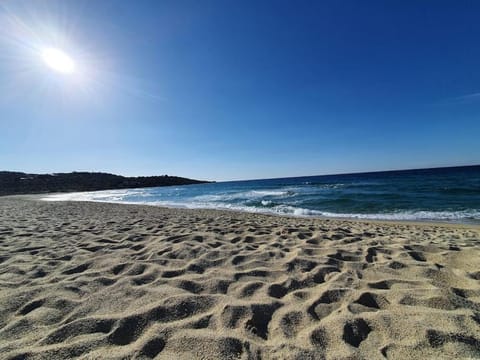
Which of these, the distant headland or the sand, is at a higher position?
the distant headland

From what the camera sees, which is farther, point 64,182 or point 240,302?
point 64,182

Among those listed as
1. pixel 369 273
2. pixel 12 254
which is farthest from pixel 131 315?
pixel 12 254

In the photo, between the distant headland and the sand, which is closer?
the sand

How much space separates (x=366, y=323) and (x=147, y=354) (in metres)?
1.66

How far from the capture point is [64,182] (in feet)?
183

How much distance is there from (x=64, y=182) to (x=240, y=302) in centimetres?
6998

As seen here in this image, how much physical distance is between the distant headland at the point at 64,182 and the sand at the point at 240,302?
54.8m

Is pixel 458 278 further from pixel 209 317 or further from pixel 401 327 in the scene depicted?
pixel 209 317

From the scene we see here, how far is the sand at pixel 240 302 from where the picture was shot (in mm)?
1529

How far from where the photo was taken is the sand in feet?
5.02

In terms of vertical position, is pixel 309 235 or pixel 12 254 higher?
pixel 12 254

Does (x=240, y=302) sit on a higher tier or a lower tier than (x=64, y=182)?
lower

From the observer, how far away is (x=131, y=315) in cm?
184

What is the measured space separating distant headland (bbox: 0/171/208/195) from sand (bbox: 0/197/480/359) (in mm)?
54760
